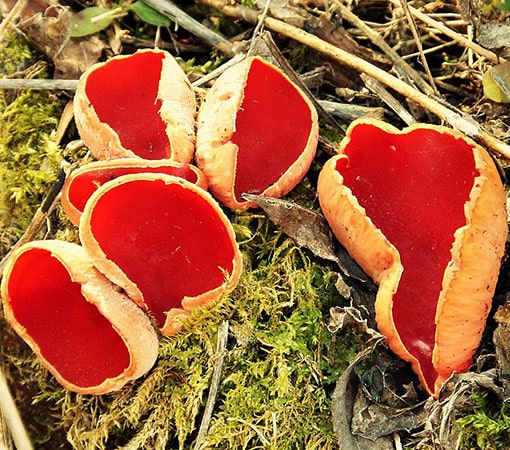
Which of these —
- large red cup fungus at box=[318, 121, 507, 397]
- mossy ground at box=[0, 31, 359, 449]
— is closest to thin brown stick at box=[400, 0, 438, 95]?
large red cup fungus at box=[318, 121, 507, 397]

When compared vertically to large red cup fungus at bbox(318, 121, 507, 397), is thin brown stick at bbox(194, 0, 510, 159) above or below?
above

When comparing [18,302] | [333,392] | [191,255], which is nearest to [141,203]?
[191,255]

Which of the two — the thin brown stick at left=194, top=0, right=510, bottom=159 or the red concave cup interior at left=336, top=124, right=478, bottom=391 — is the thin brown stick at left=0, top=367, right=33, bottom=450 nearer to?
the red concave cup interior at left=336, top=124, right=478, bottom=391

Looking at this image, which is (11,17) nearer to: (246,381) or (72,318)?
(72,318)

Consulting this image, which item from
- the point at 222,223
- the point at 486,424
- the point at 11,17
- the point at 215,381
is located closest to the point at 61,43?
the point at 11,17

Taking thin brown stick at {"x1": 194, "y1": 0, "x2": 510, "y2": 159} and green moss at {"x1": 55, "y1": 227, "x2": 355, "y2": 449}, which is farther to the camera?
thin brown stick at {"x1": 194, "y1": 0, "x2": 510, "y2": 159}

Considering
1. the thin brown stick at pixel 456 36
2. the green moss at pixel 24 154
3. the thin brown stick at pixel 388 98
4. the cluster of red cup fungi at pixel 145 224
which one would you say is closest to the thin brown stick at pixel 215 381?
the cluster of red cup fungi at pixel 145 224
